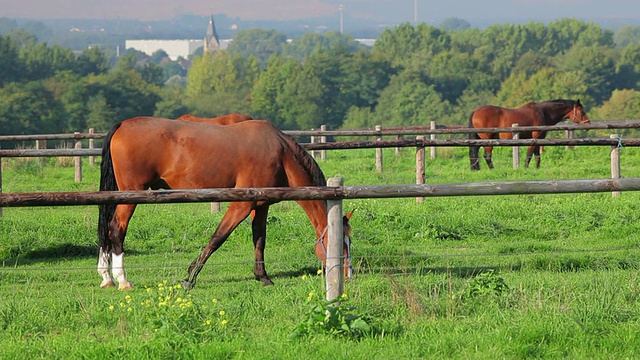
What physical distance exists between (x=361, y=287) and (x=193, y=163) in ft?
8.36

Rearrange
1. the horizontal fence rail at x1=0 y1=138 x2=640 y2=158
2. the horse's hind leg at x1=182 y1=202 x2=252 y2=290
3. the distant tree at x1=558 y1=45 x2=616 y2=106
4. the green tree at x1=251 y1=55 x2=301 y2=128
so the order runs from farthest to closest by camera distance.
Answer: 1. the distant tree at x1=558 y1=45 x2=616 y2=106
2. the green tree at x1=251 y1=55 x2=301 y2=128
3. the horizontal fence rail at x1=0 y1=138 x2=640 y2=158
4. the horse's hind leg at x1=182 y1=202 x2=252 y2=290

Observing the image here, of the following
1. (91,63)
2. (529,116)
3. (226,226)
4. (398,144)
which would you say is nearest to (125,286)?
(226,226)

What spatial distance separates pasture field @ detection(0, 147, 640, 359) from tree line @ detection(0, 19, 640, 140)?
66454 mm

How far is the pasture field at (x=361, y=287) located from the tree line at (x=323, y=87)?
218 feet

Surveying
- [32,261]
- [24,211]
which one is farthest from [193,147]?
[24,211]

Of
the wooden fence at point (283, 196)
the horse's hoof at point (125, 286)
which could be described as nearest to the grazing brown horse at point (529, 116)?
the horse's hoof at point (125, 286)

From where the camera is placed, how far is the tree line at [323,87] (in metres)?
85.2

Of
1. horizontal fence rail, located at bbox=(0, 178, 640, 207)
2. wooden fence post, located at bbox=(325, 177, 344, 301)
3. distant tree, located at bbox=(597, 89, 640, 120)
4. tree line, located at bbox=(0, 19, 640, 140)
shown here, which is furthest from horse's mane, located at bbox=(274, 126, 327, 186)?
distant tree, located at bbox=(597, 89, 640, 120)

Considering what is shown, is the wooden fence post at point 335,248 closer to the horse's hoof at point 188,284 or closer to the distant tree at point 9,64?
the horse's hoof at point 188,284

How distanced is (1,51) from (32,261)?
10689 centimetres

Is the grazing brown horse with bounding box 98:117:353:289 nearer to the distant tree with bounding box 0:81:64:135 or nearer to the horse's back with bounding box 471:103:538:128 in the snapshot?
the horse's back with bounding box 471:103:538:128

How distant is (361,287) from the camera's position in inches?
309

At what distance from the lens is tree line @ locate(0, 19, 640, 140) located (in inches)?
3354

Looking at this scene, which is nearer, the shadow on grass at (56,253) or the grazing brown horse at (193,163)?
the grazing brown horse at (193,163)
